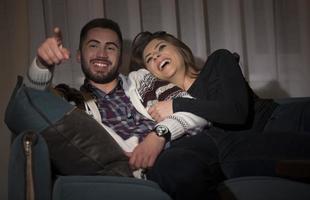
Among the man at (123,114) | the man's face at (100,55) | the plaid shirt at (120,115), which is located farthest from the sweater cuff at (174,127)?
the man's face at (100,55)

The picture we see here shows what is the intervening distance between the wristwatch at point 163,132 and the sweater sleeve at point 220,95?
Answer: 4.7 inches

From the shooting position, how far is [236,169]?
4.35 feet

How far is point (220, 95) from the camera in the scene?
1.53 metres

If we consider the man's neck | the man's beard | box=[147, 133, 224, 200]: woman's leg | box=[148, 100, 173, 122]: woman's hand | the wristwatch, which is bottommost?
box=[147, 133, 224, 200]: woman's leg

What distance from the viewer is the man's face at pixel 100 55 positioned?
5.44ft

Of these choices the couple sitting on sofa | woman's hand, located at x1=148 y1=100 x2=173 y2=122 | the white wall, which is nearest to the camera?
the couple sitting on sofa

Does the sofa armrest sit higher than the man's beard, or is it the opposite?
the man's beard

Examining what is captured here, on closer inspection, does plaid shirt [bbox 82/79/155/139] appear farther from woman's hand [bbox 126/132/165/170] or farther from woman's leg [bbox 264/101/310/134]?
woman's leg [bbox 264/101/310/134]

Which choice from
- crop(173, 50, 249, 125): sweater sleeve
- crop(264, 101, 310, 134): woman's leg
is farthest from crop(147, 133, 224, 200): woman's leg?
crop(264, 101, 310, 134): woman's leg

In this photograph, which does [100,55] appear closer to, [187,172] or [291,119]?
[187,172]

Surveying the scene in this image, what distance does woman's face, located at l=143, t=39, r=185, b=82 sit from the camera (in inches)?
68.8

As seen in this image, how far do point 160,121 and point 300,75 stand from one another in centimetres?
108

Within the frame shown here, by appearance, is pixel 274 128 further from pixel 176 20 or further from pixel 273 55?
pixel 176 20

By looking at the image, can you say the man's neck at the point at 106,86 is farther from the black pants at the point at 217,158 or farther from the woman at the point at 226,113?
the black pants at the point at 217,158
